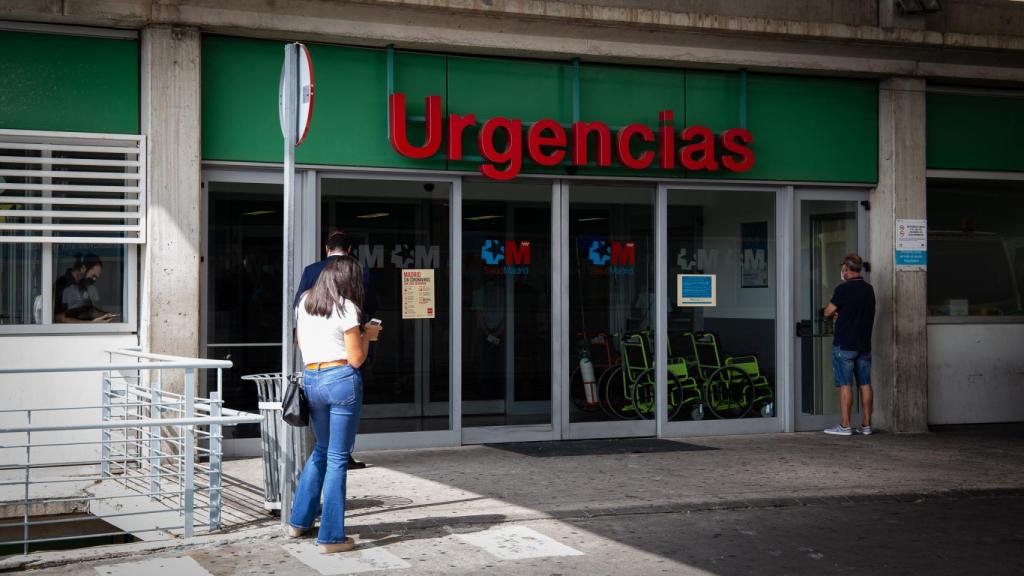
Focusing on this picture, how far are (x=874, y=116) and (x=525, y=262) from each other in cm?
452

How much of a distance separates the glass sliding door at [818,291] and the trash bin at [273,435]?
677 centimetres

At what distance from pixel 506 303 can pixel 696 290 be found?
2147 mm

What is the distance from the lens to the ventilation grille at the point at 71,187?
10.2 metres

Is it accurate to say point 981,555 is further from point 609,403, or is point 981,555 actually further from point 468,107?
point 468,107

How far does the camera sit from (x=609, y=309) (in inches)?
482

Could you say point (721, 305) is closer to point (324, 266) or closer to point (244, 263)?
point (244, 263)

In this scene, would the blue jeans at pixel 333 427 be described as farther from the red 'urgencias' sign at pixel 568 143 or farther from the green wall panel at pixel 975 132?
the green wall panel at pixel 975 132

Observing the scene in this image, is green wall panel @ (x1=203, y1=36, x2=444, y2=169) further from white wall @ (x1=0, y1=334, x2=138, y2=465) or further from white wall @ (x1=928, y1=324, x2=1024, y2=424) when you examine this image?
white wall @ (x1=928, y1=324, x2=1024, y2=424)

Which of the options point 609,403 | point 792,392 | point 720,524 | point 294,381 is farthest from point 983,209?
point 294,381

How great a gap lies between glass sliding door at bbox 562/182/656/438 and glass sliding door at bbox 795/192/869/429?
5.99 feet

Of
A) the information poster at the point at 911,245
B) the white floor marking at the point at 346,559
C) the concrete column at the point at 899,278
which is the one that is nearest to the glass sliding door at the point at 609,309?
the concrete column at the point at 899,278

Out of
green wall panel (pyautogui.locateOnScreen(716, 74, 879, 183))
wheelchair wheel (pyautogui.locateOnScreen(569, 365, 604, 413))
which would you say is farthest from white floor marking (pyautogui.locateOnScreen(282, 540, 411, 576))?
green wall panel (pyautogui.locateOnScreen(716, 74, 879, 183))

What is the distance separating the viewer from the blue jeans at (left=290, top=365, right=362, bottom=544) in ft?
22.6

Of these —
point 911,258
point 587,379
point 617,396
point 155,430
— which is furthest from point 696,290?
point 155,430
